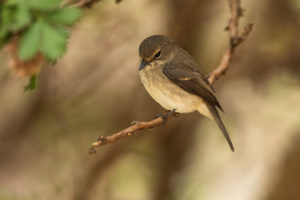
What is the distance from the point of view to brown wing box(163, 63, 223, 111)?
3510 millimetres

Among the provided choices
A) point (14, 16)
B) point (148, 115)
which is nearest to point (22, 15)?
point (14, 16)

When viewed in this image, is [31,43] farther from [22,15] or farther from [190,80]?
[190,80]

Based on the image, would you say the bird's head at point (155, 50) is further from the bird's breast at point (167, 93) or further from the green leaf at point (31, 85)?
the green leaf at point (31, 85)

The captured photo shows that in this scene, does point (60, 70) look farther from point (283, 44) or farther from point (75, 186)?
point (283, 44)

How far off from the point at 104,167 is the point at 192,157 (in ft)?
3.29

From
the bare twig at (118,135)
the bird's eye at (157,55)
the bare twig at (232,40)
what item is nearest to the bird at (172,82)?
the bird's eye at (157,55)

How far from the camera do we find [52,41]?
2.18 meters

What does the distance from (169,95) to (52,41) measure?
1.58m

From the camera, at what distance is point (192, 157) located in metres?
5.12

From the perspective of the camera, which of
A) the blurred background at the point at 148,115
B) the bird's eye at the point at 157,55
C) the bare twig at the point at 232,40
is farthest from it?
the blurred background at the point at 148,115

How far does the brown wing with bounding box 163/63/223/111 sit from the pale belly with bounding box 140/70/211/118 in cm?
4

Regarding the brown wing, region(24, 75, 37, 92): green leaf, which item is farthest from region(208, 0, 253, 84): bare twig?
region(24, 75, 37, 92): green leaf

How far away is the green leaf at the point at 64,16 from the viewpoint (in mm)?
2162

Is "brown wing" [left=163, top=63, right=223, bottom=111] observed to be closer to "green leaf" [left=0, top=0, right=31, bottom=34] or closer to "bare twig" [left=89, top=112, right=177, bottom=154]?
"bare twig" [left=89, top=112, right=177, bottom=154]
